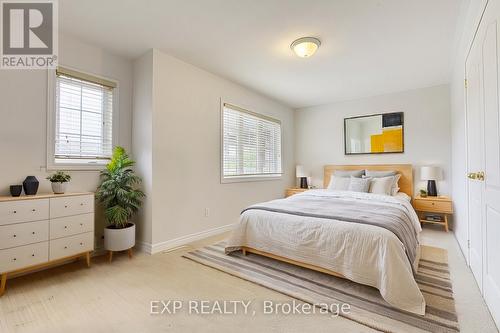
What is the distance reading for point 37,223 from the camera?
2082 millimetres

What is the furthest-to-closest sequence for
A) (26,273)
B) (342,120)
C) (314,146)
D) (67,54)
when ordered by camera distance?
1. (314,146)
2. (342,120)
3. (67,54)
4. (26,273)

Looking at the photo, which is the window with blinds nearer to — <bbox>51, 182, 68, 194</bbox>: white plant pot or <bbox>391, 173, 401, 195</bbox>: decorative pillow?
<bbox>51, 182, 68, 194</bbox>: white plant pot

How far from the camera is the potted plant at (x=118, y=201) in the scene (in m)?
2.56

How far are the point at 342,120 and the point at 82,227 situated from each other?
4.74 meters

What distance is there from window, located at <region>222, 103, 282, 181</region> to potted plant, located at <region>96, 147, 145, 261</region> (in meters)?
1.45

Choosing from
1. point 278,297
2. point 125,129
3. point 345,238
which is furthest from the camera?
point 125,129

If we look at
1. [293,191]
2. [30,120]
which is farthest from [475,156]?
[30,120]

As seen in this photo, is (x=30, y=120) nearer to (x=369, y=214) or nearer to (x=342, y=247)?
(x=342, y=247)

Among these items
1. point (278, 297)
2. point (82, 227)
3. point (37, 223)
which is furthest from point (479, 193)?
point (37, 223)

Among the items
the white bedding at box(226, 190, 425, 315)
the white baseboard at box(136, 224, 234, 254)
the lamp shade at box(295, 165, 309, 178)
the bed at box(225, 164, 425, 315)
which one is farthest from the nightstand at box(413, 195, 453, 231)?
the white baseboard at box(136, 224, 234, 254)

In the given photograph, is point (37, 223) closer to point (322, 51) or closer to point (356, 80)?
point (322, 51)

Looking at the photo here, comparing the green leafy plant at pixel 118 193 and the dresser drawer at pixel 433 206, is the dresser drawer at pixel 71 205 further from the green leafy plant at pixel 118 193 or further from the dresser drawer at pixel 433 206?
the dresser drawer at pixel 433 206

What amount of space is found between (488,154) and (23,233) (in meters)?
3.69

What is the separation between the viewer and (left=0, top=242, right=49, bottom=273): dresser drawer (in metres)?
1.90
